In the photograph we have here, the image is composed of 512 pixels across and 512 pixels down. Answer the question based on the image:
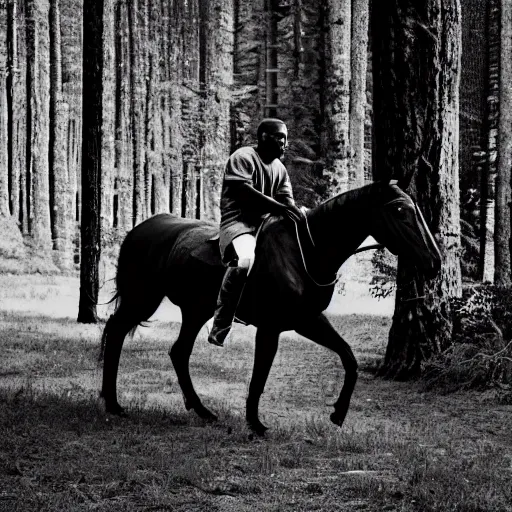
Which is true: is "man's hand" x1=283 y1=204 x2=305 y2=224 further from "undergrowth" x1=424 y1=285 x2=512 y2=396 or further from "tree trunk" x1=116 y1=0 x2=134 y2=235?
"tree trunk" x1=116 y1=0 x2=134 y2=235

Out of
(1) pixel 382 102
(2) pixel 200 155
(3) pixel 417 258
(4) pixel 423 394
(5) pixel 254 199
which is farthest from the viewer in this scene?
(2) pixel 200 155

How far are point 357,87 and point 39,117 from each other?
925 centimetres

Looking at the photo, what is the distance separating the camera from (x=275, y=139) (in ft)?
22.9

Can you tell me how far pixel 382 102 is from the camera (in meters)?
10.5

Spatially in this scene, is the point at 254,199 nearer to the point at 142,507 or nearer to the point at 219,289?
the point at 219,289

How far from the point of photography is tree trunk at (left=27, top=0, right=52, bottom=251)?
2488 centimetres

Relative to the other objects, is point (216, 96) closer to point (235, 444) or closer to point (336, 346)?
point (336, 346)

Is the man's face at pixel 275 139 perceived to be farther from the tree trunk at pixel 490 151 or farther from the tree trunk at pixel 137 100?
the tree trunk at pixel 137 100

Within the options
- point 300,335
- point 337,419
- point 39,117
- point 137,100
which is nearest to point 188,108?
point 137,100

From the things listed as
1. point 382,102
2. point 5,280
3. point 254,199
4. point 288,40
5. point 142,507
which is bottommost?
point 5,280

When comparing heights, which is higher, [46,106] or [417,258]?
[46,106]

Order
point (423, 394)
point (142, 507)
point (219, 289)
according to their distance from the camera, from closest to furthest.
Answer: point (142, 507)
point (219, 289)
point (423, 394)

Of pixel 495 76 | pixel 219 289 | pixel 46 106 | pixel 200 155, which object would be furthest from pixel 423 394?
pixel 200 155

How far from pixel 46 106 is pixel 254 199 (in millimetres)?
20015
